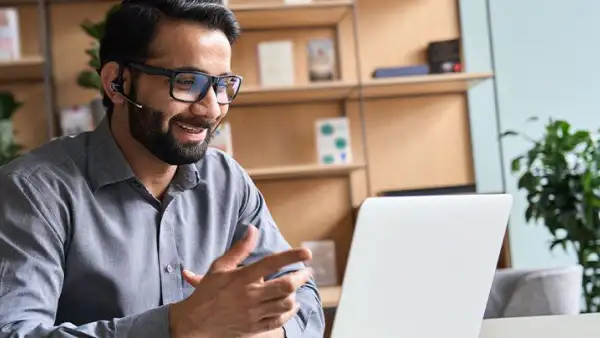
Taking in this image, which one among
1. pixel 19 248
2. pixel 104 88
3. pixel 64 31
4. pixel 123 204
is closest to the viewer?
pixel 19 248

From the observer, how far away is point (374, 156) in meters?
4.15

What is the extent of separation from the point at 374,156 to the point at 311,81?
0.51 metres

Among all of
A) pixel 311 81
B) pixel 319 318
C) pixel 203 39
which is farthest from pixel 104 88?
pixel 311 81

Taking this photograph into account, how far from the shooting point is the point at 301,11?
3.83m

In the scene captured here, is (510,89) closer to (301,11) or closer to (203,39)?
(301,11)

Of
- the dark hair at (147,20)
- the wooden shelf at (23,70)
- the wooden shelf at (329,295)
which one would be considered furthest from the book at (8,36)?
the dark hair at (147,20)

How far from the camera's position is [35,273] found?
1366mm

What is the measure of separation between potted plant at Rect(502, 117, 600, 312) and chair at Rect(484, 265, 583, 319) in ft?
1.80

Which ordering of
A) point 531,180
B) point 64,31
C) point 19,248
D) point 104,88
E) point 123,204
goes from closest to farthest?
point 19,248 < point 123,204 < point 104,88 < point 531,180 < point 64,31

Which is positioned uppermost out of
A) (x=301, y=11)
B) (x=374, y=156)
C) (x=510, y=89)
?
(x=301, y=11)

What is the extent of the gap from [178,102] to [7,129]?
2.35m

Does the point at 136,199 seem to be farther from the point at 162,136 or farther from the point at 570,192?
the point at 570,192

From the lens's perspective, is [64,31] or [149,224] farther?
[64,31]

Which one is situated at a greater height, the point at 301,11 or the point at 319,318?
the point at 301,11
